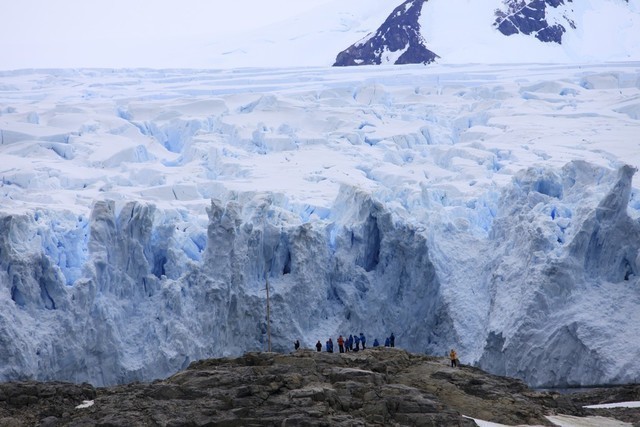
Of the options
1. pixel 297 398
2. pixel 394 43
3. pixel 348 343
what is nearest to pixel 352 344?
pixel 348 343

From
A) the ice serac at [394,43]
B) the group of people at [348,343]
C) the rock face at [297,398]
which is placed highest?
the ice serac at [394,43]

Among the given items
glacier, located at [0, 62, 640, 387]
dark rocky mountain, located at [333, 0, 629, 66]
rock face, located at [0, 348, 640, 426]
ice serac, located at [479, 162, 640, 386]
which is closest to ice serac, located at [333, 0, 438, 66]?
dark rocky mountain, located at [333, 0, 629, 66]

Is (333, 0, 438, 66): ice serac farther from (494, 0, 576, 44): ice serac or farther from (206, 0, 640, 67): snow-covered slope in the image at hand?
(494, 0, 576, 44): ice serac

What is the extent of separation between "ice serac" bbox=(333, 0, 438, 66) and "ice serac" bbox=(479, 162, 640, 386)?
29949mm

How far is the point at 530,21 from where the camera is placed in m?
59.2

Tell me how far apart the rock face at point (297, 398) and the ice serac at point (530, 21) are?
40.6 meters

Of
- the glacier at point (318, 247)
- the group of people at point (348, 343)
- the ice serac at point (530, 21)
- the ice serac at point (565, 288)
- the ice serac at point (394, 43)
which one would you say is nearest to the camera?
the group of people at point (348, 343)

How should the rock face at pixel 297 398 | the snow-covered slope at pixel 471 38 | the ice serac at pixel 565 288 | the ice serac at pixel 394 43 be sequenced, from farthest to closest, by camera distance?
the ice serac at pixel 394 43 < the snow-covered slope at pixel 471 38 < the ice serac at pixel 565 288 < the rock face at pixel 297 398

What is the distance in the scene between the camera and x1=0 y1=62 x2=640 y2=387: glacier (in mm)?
27750

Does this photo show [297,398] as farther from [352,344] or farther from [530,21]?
[530,21]

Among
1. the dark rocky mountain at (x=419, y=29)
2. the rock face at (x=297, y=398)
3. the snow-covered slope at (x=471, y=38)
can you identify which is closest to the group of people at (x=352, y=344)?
the rock face at (x=297, y=398)

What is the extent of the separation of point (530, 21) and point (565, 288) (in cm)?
3273

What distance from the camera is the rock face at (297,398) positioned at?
16.9 meters

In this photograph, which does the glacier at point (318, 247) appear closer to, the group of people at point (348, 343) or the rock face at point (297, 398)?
the group of people at point (348, 343)
